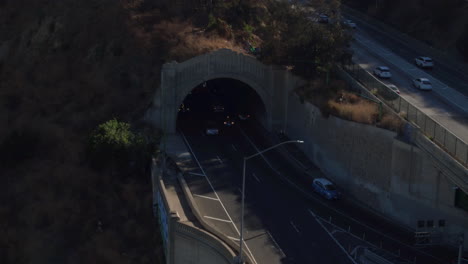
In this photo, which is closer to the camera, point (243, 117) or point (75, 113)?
point (75, 113)

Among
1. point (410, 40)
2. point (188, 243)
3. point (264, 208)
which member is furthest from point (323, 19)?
point (188, 243)

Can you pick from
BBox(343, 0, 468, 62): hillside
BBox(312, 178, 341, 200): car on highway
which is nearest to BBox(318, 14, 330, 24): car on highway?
BBox(343, 0, 468, 62): hillside

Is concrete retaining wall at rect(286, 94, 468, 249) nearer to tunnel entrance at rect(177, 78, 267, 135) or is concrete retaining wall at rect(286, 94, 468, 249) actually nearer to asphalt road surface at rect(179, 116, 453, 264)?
asphalt road surface at rect(179, 116, 453, 264)

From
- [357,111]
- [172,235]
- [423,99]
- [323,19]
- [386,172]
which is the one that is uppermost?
[323,19]

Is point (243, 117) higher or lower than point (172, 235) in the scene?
higher

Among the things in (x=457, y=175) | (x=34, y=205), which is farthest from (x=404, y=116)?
(x=34, y=205)

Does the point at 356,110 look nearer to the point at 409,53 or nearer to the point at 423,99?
the point at 423,99

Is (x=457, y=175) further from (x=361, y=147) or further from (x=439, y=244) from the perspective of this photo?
(x=361, y=147)
